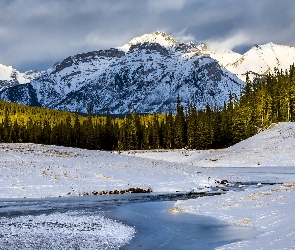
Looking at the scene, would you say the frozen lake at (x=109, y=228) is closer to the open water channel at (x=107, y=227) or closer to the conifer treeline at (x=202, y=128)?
the open water channel at (x=107, y=227)

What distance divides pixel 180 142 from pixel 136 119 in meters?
34.6

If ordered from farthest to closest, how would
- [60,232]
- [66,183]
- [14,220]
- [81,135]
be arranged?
[81,135]
[66,183]
[14,220]
[60,232]

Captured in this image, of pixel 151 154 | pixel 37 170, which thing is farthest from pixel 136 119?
pixel 37 170

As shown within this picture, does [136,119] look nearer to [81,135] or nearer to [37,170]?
[81,135]

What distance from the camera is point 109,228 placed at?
19.3m

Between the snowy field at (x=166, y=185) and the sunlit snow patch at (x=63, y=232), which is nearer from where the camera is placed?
the sunlit snow patch at (x=63, y=232)

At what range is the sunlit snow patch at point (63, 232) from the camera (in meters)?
15.7

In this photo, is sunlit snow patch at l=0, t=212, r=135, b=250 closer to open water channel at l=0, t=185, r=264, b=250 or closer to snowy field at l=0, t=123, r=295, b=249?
open water channel at l=0, t=185, r=264, b=250

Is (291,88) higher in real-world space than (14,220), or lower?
higher

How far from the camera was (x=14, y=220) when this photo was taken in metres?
21.4

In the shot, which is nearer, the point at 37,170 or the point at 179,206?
the point at 179,206

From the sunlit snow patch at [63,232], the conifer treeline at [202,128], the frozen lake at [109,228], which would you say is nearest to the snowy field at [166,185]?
the sunlit snow patch at [63,232]

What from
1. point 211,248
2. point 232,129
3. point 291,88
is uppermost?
point 291,88

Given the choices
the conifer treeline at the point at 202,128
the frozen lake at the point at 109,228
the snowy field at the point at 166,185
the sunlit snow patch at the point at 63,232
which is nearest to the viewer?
the sunlit snow patch at the point at 63,232
